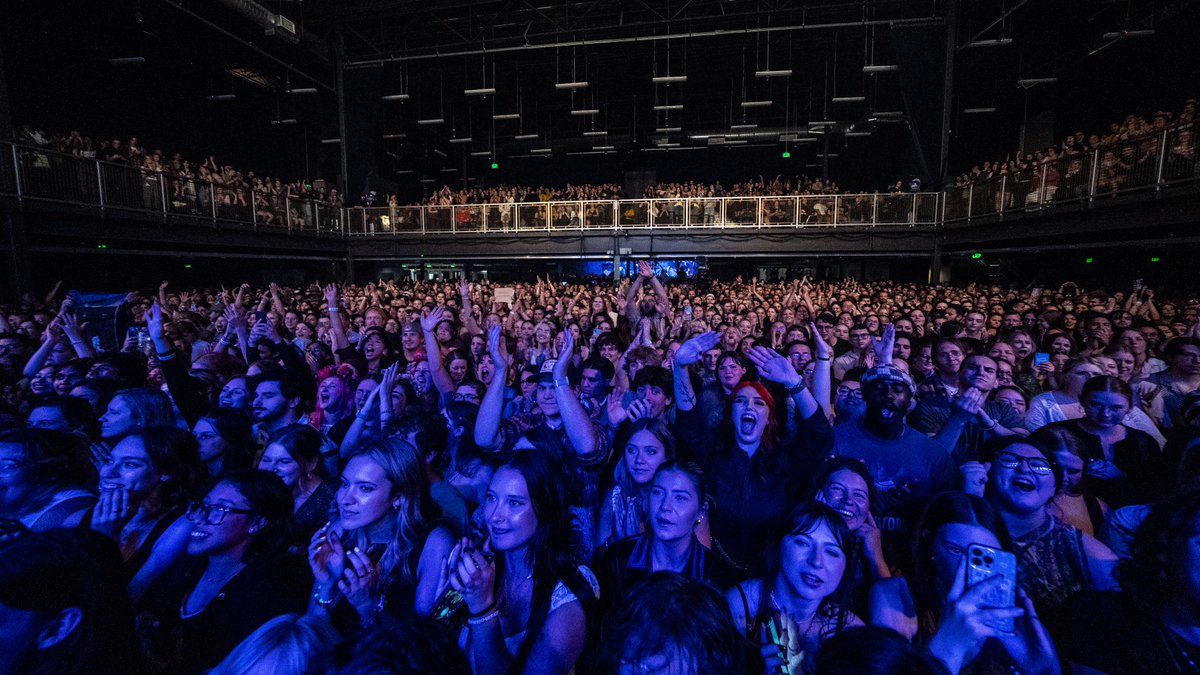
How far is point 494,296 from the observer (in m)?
13.3

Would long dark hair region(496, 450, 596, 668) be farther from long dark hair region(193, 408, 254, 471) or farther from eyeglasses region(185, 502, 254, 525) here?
long dark hair region(193, 408, 254, 471)

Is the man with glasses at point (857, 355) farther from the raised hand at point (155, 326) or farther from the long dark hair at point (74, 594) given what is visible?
the raised hand at point (155, 326)

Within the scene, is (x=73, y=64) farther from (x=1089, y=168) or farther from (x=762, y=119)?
(x=762, y=119)

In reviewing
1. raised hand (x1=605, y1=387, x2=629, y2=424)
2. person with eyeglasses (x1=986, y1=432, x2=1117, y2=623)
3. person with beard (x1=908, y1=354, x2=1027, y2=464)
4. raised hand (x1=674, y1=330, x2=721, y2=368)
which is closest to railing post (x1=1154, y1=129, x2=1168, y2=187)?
person with beard (x1=908, y1=354, x2=1027, y2=464)

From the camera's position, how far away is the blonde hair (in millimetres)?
1351

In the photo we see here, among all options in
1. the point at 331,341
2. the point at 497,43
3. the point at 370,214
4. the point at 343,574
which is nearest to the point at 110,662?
the point at 343,574

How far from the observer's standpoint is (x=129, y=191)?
11.4 metres

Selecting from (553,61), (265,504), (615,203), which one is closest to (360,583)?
(265,504)

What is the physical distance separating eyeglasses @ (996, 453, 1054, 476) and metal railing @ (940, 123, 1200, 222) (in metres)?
9.23

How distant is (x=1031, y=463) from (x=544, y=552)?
1.92 metres

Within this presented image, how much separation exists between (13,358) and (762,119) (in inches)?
1210

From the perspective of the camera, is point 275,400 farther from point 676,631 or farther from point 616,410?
point 676,631

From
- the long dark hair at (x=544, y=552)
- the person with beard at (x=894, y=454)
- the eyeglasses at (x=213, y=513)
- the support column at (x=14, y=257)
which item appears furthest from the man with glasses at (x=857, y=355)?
the support column at (x=14, y=257)

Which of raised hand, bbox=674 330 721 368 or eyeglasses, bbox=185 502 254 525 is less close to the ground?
raised hand, bbox=674 330 721 368
